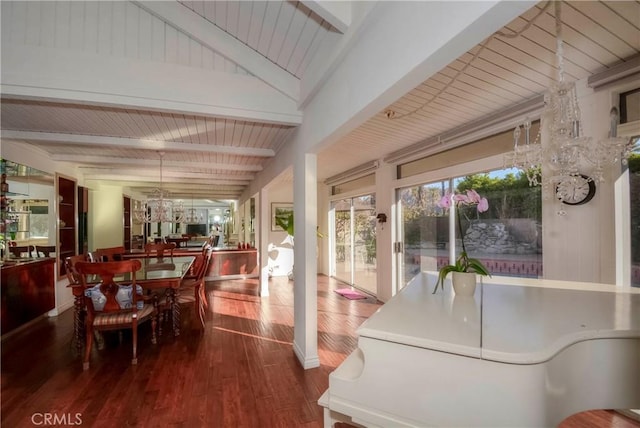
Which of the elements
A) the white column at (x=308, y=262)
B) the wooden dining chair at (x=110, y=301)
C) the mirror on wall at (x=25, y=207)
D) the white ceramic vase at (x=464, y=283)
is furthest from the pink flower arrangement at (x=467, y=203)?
the mirror on wall at (x=25, y=207)

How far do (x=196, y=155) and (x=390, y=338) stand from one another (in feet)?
14.3

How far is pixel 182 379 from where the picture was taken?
100 inches

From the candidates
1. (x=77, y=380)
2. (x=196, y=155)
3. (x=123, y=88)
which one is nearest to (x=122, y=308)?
(x=77, y=380)

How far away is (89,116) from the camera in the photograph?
284cm

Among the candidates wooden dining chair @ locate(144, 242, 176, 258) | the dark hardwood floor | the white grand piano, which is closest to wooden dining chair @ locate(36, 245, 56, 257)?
the dark hardwood floor

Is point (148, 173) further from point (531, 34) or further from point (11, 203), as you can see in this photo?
point (531, 34)

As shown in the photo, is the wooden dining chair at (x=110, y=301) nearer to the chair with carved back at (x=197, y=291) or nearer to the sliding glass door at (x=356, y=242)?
the chair with carved back at (x=197, y=291)

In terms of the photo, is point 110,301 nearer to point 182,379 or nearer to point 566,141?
point 182,379

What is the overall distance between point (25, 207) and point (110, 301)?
7.43ft

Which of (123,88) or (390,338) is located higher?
(123,88)

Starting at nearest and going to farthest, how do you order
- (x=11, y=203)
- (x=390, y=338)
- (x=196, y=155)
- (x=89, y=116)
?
(x=390, y=338) → (x=89, y=116) → (x=11, y=203) → (x=196, y=155)

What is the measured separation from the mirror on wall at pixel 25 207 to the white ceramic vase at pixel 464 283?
191 inches

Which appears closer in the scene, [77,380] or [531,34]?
[531,34]

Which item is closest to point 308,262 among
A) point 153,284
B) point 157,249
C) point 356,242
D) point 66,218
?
point 153,284
